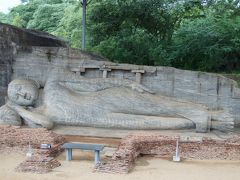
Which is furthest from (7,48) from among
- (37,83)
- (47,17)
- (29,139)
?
(47,17)

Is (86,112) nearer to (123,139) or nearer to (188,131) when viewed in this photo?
(123,139)

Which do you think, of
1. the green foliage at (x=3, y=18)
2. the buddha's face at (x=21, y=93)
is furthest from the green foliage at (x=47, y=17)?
the buddha's face at (x=21, y=93)

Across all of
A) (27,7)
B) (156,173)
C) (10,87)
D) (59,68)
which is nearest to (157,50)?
(59,68)

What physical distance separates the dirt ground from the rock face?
47.3 inches

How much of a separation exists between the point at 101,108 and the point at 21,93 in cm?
219

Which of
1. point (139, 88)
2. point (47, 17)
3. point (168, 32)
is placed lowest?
point (139, 88)

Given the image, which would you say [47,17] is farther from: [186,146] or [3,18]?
[186,146]

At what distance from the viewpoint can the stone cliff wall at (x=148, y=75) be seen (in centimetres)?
996

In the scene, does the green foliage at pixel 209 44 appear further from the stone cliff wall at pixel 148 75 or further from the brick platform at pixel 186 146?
the brick platform at pixel 186 146

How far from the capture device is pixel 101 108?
9.80 metres

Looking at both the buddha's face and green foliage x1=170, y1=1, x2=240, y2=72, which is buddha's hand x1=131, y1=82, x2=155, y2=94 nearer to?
the buddha's face

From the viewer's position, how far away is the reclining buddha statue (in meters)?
9.46

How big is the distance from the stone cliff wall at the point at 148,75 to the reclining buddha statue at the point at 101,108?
322 mm

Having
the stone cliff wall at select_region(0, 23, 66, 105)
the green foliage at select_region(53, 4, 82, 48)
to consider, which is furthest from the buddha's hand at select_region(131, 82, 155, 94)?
the green foliage at select_region(53, 4, 82, 48)
